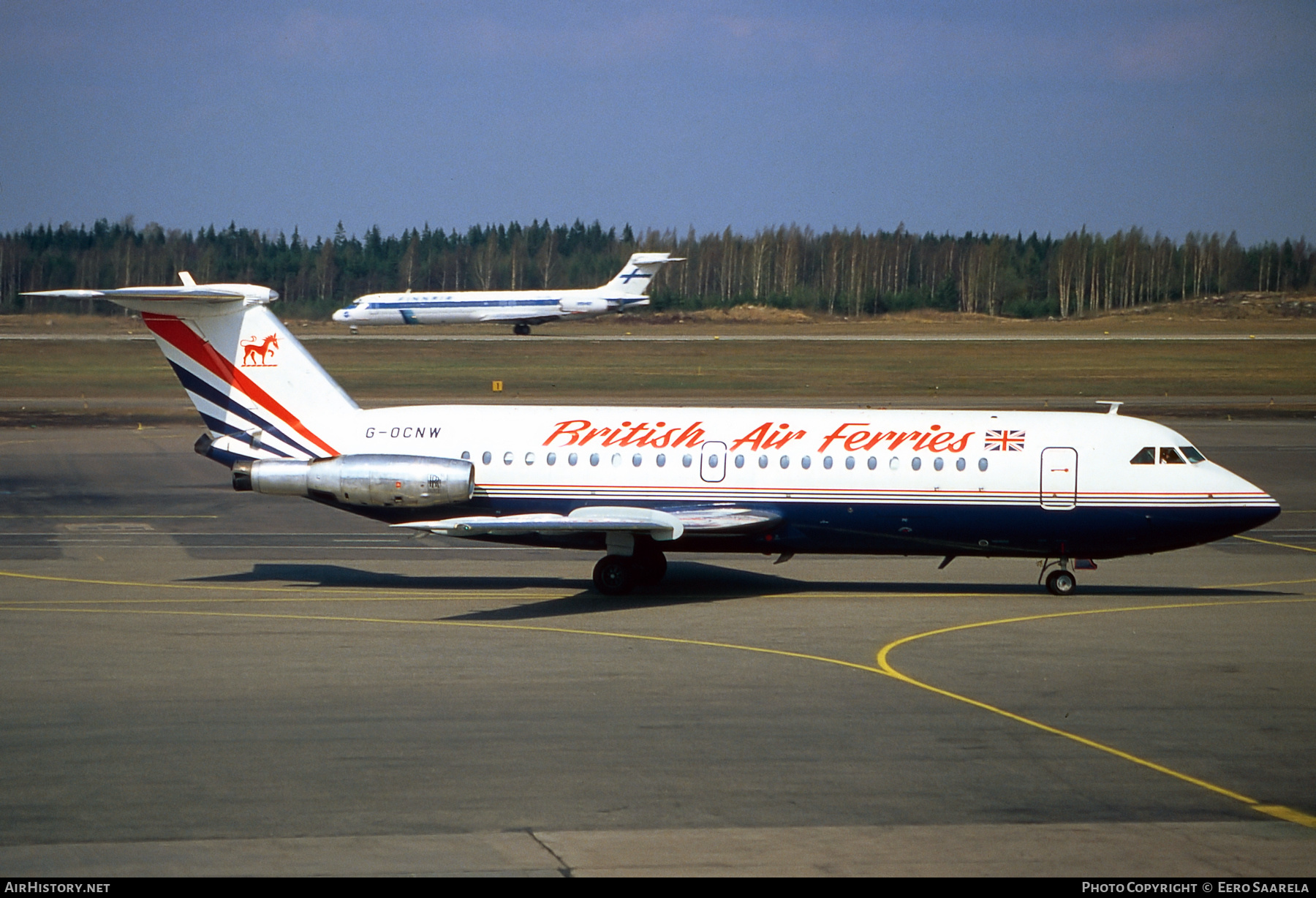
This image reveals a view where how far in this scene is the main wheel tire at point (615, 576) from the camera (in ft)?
80.6

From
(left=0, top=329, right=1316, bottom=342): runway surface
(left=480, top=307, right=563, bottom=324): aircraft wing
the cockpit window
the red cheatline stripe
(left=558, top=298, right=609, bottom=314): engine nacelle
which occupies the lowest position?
the cockpit window

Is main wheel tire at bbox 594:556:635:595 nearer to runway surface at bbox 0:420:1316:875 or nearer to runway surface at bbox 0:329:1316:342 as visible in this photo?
runway surface at bbox 0:420:1316:875

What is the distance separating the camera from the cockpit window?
80.6ft

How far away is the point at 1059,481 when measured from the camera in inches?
958

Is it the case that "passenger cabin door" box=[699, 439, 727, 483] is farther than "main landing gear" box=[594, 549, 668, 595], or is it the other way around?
"passenger cabin door" box=[699, 439, 727, 483]

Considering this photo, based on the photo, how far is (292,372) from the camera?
26.3 m

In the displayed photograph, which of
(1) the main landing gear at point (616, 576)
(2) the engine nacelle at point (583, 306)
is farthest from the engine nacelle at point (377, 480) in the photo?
(2) the engine nacelle at point (583, 306)

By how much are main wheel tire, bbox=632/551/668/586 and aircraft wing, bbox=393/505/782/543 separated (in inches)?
40.9

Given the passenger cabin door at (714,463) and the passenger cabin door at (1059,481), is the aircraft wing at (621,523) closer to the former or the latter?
the passenger cabin door at (714,463)

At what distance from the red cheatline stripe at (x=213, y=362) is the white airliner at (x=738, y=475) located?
0.14ft

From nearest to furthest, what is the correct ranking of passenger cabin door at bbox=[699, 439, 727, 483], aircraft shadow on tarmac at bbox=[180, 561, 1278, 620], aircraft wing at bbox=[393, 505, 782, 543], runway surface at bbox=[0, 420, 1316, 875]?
1. runway surface at bbox=[0, 420, 1316, 875]
2. aircraft wing at bbox=[393, 505, 782, 543]
3. aircraft shadow on tarmac at bbox=[180, 561, 1278, 620]
4. passenger cabin door at bbox=[699, 439, 727, 483]

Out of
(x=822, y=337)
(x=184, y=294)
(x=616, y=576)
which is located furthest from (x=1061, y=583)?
(x=822, y=337)

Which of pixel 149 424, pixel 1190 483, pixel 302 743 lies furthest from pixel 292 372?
pixel 149 424

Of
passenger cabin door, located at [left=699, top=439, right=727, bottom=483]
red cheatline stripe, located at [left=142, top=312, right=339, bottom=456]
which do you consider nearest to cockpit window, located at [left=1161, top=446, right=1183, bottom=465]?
passenger cabin door, located at [left=699, top=439, right=727, bottom=483]
